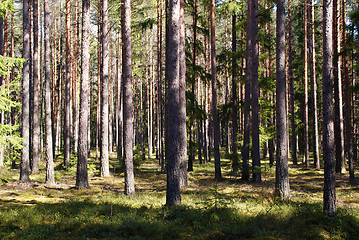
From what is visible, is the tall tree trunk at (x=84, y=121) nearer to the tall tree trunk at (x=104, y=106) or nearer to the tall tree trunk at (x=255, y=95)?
the tall tree trunk at (x=104, y=106)

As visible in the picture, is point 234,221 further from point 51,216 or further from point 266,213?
point 51,216

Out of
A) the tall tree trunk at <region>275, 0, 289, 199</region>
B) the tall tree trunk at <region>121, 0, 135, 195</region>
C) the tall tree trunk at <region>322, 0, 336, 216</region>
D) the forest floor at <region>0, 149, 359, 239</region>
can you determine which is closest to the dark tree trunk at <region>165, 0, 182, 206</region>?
the forest floor at <region>0, 149, 359, 239</region>

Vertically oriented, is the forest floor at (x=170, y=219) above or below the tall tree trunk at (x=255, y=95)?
below

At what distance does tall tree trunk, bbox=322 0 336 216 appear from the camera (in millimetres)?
8109

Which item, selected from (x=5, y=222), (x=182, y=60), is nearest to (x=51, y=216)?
(x=5, y=222)

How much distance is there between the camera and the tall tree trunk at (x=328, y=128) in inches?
319

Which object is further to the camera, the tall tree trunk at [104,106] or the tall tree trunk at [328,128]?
the tall tree trunk at [104,106]

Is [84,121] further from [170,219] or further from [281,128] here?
[281,128]

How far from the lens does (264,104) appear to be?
18.1 metres

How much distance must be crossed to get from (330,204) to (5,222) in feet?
30.2

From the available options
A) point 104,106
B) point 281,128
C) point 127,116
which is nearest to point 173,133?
point 127,116

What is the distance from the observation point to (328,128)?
8.27 m

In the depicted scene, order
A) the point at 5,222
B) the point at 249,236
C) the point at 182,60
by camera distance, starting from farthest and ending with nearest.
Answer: the point at 182,60, the point at 5,222, the point at 249,236

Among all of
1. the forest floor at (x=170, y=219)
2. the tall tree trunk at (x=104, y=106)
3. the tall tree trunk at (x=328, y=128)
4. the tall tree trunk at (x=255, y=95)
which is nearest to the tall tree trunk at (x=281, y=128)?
the forest floor at (x=170, y=219)
